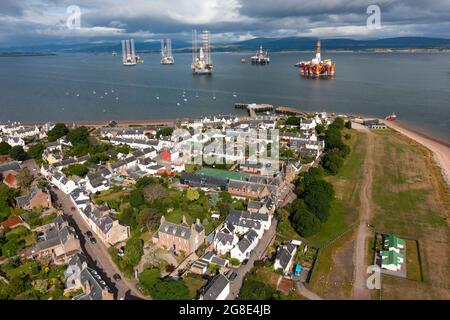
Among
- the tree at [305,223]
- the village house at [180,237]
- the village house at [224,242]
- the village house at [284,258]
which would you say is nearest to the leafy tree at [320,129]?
the tree at [305,223]

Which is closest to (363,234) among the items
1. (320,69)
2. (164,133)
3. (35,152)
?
(164,133)

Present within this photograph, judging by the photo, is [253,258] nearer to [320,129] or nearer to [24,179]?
[24,179]

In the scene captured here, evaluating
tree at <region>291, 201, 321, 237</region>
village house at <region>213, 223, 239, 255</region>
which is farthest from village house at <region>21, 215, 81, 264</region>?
tree at <region>291, 201, 321, 237</region>

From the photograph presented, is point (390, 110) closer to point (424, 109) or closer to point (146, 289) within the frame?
point (424, 109)

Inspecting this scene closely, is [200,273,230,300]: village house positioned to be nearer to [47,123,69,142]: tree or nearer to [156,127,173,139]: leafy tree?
[156,127,173,139]: leafy tree

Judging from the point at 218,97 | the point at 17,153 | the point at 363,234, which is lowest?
the point at 363,234
